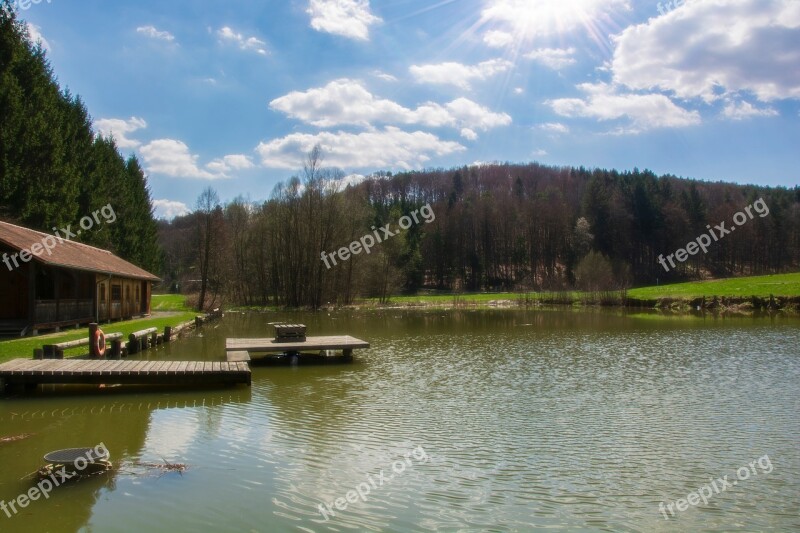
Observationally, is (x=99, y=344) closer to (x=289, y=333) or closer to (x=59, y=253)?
(x=289, y=333)

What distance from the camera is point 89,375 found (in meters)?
12.5

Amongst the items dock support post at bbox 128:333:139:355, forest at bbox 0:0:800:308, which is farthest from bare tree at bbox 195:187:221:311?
dock support post at bbox 128:333:139:355

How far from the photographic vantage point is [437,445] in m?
8.82

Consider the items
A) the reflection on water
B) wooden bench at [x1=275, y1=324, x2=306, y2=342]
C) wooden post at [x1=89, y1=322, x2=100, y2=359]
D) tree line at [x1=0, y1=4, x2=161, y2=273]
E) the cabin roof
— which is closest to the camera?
Result: the reflection on water

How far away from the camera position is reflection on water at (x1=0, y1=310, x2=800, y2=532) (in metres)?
6.22

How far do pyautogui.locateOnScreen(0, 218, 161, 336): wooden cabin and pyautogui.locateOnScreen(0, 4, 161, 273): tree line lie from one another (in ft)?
9.19

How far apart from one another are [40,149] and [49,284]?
24.6 feet

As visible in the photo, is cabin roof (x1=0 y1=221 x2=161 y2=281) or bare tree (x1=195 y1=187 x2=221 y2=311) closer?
cabin roof (x1=0 y1=221 x2=161 y2=281)

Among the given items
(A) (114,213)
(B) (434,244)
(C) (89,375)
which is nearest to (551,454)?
(C) (89,375)

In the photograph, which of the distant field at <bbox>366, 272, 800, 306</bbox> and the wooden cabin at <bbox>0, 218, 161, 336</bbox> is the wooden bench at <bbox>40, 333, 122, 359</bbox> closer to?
the wooden cabin at <bbox>0, 218, 161, 336</bbox>

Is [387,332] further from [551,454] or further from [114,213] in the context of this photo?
[114,213]

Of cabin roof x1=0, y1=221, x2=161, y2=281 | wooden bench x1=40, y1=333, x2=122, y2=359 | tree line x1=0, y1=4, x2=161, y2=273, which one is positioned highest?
tree line x1=0, y1=4, x2=161, y2=273

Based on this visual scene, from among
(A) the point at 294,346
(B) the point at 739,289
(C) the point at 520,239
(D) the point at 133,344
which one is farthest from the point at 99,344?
(C) the point at 520,239

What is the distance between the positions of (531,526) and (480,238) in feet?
243
